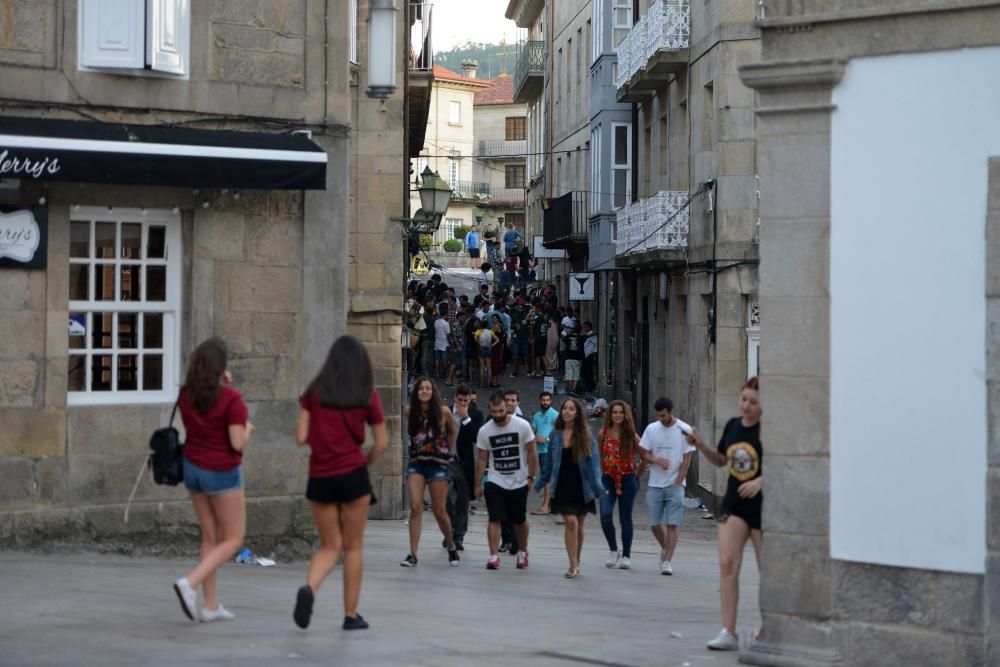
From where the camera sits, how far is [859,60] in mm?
8406

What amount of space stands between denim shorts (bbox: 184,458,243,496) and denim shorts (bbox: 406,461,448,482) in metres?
4.91

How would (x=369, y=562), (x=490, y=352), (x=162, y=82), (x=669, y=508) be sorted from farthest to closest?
1. (x=490, y=352)
2. (x=669, y=508)
3. (x=369, y=562)
4. (x=162, y=82)

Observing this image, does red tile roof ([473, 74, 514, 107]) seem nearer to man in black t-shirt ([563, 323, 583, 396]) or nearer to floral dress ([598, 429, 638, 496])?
man in black t-shirt ([563, 323, 583, 396])

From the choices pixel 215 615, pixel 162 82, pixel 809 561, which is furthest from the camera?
pixel 162 82

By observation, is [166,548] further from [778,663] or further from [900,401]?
[900,401]

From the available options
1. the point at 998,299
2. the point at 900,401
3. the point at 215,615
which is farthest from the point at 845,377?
the point at 215,615

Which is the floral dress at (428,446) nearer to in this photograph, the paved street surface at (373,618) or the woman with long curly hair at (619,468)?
the paved street surface at (373,618)

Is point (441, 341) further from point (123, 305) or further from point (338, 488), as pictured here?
point (338, 488)

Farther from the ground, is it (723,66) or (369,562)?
(723,66)

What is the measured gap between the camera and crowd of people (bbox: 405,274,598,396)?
34625 millimetres

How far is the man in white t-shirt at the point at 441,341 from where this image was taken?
35.1m

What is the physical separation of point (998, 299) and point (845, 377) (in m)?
A: 0.92

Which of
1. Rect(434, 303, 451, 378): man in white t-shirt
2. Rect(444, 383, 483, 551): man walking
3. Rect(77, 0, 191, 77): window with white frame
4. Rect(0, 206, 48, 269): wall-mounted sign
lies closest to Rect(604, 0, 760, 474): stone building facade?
Rect(434, 303, 451, 378): man in white t-shirt

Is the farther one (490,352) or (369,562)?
(490,352)
